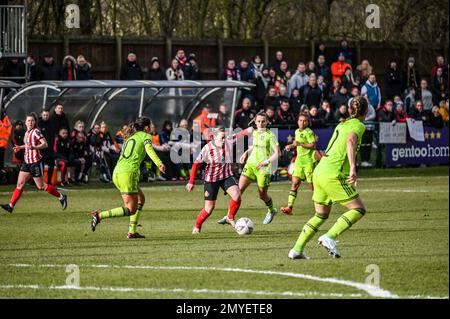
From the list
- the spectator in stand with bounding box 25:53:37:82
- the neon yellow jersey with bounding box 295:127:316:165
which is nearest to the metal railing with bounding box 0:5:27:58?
the spectator in stand with bounding box 25:53:37:82

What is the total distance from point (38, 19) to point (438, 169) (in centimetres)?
1213

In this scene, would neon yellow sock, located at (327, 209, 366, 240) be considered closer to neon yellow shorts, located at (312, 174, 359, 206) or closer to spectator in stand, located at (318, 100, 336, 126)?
neon yellow shorts, located at (312, 174, 359, 206)

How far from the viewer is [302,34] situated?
39.1 meters

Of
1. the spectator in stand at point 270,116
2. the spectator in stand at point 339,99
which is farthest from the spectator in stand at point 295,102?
the spectator in stand at point 339,99

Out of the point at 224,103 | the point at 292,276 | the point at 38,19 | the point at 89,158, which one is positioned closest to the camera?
the point at 292,276

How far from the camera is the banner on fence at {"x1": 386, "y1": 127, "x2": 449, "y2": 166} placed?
32.8m

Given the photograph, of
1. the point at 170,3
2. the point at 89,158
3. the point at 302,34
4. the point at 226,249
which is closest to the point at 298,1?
the point at 302,34

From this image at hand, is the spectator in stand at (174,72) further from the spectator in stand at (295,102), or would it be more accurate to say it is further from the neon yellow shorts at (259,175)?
the neon yellow shorts at (259,175)

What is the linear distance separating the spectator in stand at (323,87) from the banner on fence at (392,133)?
173cm

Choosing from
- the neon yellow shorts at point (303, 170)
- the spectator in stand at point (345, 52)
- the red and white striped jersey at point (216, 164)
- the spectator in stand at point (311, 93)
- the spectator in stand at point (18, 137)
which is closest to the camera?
the red and white striped jersey at point (216, 164)

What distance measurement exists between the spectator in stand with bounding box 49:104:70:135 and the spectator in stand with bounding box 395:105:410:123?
32.7ft

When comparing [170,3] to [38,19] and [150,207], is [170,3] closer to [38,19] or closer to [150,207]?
[38,19]

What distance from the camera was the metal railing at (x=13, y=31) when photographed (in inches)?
1125

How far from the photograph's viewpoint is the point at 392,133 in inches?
1280
